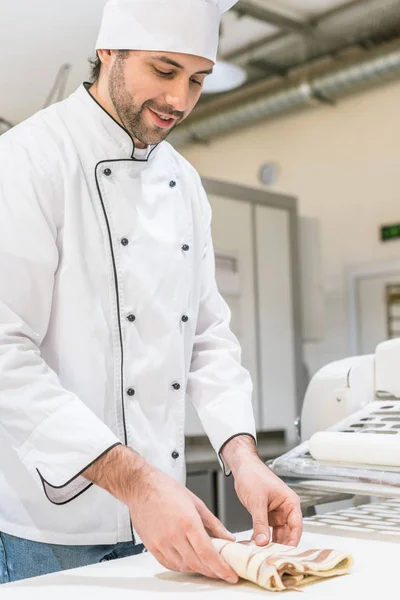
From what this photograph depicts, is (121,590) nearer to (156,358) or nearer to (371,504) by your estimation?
(156,358)

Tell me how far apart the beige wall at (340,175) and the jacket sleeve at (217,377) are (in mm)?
4034

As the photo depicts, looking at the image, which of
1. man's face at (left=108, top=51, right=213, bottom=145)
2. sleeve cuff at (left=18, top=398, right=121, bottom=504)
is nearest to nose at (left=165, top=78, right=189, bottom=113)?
man's face at (left=108, top=51, right=213, bottom=145)

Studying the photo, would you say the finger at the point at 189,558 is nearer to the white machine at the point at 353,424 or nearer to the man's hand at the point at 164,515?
the man's hand at the point at 164,515

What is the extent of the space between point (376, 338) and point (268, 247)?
1.38 m

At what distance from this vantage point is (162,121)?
4.15 feet

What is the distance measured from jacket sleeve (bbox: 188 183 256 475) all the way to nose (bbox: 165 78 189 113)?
0.32 meters

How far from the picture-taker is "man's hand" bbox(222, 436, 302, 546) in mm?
1111

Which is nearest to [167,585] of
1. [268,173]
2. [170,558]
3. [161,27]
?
[170,558]

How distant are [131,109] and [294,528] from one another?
2.35 ft

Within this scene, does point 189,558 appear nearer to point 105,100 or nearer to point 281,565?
point 281,565

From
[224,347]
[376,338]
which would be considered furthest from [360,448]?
[376,338]

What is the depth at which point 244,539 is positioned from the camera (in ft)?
3.85

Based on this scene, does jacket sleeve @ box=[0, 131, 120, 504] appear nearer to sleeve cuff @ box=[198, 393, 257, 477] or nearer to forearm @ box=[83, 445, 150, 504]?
forearm @ box=[83, 445, 150, 504]

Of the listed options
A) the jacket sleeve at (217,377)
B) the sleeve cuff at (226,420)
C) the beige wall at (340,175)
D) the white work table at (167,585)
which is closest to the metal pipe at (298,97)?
the beige wall at (340,175)
